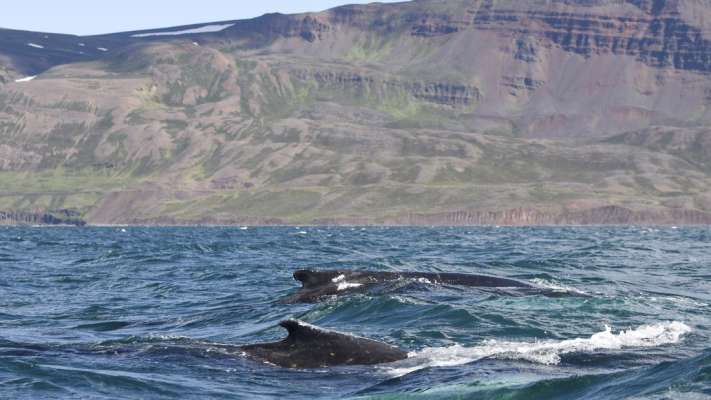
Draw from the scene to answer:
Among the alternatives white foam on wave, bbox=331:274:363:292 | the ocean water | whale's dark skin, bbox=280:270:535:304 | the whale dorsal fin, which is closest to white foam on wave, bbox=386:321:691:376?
the ocean water

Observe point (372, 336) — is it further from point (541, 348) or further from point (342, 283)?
point (342, 283)

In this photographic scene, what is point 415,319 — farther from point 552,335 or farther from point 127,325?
point 127,325

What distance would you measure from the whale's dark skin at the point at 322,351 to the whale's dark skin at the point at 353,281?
1214cm

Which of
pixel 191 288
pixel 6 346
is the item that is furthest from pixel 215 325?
pixel 191 288

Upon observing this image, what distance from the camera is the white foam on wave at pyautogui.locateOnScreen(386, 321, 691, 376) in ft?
79.5

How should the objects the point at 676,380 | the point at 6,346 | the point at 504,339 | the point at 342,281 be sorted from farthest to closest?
the point at 342,281, the point at 504,339, the point at 6,346, the point at 676,380

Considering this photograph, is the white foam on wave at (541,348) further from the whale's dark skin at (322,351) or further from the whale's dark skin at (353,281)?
the whale's dark skin at (353,281)

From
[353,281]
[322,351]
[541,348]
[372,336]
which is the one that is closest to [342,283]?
[353,281]

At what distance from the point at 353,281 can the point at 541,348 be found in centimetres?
1395

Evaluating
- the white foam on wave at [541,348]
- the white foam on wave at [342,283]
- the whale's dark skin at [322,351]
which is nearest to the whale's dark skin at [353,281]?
the white foam on wave at [342,283]

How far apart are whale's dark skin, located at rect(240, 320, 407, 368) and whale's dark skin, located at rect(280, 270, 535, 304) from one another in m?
12.1

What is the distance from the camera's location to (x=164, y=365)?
24219mm

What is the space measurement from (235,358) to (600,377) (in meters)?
7.61

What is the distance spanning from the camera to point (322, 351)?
23.6 meters
